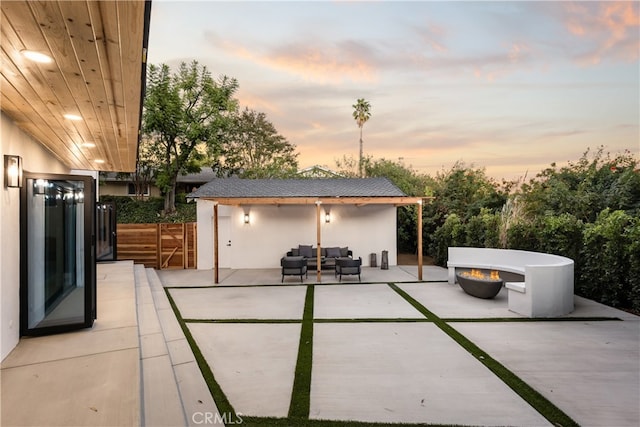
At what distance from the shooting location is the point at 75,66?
2.35 meters

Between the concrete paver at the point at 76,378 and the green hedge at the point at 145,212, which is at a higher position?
the green hedge at the point at 145,212

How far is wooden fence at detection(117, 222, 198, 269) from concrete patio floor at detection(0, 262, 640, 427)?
4.54 m

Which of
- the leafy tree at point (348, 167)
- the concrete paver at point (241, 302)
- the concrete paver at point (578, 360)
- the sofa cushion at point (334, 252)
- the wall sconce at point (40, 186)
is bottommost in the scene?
the concrete paver at point (241, 302)

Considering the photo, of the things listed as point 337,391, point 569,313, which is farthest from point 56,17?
point 569,313

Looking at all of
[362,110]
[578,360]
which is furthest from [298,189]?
[362,110]

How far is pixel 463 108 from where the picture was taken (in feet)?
43.6

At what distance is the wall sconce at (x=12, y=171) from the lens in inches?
140

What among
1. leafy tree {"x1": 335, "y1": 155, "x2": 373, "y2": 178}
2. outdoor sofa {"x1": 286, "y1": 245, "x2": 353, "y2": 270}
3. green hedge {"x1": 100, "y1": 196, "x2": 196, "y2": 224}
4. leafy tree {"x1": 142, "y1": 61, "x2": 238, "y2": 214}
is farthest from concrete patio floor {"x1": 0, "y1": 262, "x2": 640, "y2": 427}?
leafy tree {"x1": 335, "y1": 155, "x2": 373, "y2": 178}

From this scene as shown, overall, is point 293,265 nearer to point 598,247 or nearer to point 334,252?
point 334,252

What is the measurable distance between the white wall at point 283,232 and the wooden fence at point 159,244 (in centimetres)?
42

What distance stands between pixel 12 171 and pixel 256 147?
23724mm

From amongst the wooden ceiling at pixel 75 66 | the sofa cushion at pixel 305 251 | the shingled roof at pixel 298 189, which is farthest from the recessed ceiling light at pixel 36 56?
the shingled roof at pixel 298 189

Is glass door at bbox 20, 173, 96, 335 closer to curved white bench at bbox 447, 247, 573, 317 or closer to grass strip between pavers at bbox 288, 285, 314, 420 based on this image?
grass strip between pavers at bbox 288, 285, 314, 420

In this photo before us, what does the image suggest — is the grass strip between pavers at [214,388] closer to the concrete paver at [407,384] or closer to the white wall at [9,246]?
the concrete paver at [407,384]
